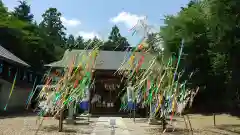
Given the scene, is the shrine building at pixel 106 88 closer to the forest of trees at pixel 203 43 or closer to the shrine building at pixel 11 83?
the forest of trees at pixel 203 43

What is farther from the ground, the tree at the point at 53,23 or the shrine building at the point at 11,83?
the tree at the point at 53,23

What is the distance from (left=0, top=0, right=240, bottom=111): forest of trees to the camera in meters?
15.9

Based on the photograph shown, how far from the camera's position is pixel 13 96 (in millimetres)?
25703

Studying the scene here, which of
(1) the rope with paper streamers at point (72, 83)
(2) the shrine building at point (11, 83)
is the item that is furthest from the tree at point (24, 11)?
(1) the rope with paper streamers at point (72, 83)

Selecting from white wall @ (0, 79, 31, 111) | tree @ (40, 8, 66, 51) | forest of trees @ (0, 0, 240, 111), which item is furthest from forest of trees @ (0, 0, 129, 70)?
tree @ (40, 8, 66, 51)

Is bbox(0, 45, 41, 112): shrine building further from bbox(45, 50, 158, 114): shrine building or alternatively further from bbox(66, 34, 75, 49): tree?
bbox(66, 34, 75, 49): tree

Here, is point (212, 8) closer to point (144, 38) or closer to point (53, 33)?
point (144, 38)

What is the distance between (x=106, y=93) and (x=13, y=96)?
346 inches

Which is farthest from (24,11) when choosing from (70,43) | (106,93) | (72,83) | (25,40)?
(72,83)

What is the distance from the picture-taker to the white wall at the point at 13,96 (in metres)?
22.8

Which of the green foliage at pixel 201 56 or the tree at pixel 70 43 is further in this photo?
the tree at pixel 70 43

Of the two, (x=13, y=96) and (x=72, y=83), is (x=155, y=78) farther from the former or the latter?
(x=13, y=96)

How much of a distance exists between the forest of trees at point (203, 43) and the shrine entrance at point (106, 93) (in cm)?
279

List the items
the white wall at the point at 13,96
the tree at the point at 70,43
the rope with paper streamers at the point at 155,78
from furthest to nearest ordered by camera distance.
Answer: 1. the tree at the point at 70,43
2. the white wall at the point at 13,96
3. the rope with paper streamers at the point at 155,78
